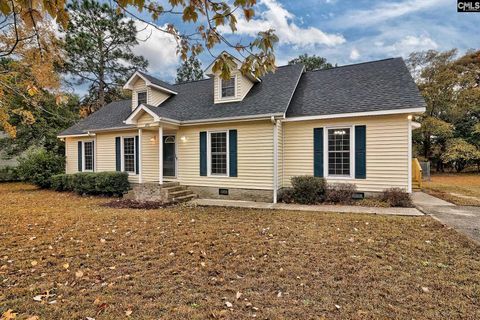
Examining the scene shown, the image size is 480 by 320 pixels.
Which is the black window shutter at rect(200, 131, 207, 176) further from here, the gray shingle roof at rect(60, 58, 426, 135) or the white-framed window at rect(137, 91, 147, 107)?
the white-framed window at rect(137, 91, 147, 107)

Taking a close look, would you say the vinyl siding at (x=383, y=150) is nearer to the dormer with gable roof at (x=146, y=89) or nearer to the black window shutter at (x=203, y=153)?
the black window shutter at (x=203, y=153)

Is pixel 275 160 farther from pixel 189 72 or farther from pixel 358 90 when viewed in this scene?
pixel 189 72

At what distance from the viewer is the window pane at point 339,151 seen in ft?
29.9

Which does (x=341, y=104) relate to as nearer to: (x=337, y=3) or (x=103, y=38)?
(x=337, y=3)

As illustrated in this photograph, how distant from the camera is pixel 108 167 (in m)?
13.2

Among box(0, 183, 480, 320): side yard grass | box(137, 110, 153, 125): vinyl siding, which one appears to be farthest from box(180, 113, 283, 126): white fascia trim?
box(0, 183, 480, 320): side yard grass

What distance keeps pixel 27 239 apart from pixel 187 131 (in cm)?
686

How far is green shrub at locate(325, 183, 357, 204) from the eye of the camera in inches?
347

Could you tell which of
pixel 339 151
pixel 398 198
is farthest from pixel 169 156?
pixel 398 198

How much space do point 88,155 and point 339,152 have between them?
13252 millimetres

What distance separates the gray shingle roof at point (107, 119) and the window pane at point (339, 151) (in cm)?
943

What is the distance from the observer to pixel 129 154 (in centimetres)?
1246

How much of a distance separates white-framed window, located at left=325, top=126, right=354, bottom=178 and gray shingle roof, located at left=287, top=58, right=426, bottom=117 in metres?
0.78

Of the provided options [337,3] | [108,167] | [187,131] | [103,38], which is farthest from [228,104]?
[103,38]
